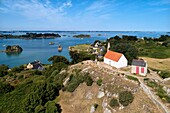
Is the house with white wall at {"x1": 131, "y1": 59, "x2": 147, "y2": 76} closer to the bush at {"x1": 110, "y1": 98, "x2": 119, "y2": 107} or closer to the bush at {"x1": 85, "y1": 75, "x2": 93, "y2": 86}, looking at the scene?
the bush at {"x1": 85, "y1": 75, "x2": 93, "y2": 86}

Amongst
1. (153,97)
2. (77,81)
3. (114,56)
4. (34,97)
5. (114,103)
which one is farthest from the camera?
(114,56)

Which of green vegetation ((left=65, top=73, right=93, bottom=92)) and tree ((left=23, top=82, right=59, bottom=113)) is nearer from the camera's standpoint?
tree ((left=23, top=82, right=59, bottom=113))

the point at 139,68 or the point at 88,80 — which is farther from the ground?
the point at 139,68

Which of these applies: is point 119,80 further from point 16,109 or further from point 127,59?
→ point 16,109

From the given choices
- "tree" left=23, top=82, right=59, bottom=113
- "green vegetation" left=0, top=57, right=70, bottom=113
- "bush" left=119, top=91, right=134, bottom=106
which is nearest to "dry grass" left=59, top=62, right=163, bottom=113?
"bush" left=119, top=91, right=134, bottom=106

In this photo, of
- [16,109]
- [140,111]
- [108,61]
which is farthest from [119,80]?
[16,109]

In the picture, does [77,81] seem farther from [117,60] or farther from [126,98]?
[126,98]

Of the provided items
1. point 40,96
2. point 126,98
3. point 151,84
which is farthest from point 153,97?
point 40,96

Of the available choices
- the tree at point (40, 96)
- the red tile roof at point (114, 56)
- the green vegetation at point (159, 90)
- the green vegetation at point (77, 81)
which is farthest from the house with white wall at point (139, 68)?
the tree at point (40, 96)

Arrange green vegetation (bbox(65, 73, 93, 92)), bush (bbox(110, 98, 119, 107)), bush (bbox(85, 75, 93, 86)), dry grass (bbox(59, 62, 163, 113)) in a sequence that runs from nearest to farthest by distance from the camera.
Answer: dry grass (bbox(59, 62, 163, 113)), bush (bbox(110, 98, 119, 107)), bush (bbox(85, 75, 93, 86)), green vegetation (bbox(65, 73, 93, 92))
